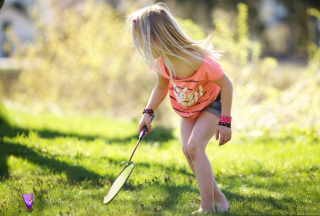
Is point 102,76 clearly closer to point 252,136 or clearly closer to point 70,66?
point 70,66

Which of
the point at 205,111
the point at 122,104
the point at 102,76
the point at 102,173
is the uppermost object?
the point at 205,111

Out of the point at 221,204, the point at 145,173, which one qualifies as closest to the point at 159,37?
the point at 221,204

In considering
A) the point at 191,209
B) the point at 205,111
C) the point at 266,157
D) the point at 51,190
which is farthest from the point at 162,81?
the point at 266,157

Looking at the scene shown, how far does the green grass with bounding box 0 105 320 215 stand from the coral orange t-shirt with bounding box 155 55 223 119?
0.76 meters

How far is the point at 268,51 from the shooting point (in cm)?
1298

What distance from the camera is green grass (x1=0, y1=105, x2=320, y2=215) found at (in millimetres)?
2596

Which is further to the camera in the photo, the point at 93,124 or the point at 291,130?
the point at 93,124

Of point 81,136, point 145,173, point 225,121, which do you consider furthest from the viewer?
point 81,136

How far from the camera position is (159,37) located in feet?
8.25

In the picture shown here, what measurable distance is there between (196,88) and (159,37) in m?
0.49

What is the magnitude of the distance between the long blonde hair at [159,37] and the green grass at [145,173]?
44.8 inches

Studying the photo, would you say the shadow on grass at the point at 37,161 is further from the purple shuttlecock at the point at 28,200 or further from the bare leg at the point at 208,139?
the bare leg at the point at 208,139

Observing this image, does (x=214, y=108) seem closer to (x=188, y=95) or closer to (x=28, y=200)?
(x=188, y=95)

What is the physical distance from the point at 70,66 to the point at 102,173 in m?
6.11
